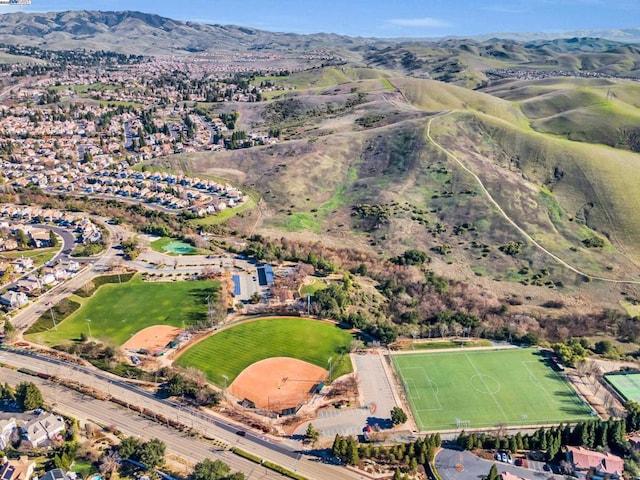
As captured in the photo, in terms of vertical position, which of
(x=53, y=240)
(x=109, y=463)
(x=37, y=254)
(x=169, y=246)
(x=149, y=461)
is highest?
(x=53, y=240)

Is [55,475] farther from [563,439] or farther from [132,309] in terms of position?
[563,439]

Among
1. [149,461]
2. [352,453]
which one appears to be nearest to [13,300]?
[149,461]

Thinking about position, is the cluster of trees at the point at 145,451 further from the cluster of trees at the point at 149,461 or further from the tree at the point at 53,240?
the tree at the point at 53,240

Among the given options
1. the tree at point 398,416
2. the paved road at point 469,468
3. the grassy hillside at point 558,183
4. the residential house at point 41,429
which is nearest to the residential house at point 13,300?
the residential house at point 41,429

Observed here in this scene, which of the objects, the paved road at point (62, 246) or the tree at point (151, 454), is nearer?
the tree at point (151, 454)

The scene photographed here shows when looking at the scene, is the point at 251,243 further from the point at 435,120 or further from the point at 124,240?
the point at 435,120

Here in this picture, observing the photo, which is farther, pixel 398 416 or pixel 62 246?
pixel 62 246
